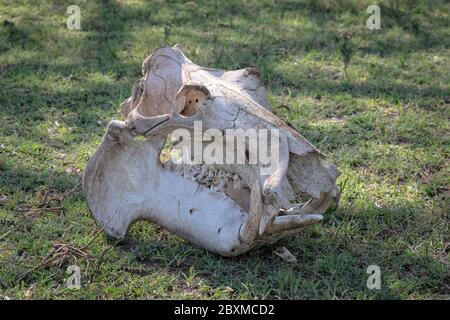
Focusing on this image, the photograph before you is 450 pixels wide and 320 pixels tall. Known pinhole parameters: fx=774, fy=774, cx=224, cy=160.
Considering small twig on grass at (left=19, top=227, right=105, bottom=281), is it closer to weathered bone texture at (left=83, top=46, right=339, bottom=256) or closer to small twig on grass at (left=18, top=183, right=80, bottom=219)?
weathered bone texture at (left=83, top=46, right=339, bottom=256)

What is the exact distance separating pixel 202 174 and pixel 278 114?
6.27ft

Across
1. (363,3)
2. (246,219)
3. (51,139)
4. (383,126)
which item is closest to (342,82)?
(383,126)

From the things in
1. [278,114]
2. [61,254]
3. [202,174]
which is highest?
[202,174]

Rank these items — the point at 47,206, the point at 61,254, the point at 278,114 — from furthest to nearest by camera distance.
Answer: the point at 278,114 < the point at 47,206 < the point at 61,254

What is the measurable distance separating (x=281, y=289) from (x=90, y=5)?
16.4ft

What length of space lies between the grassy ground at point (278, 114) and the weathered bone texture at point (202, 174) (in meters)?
0.19

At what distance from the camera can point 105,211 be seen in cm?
425

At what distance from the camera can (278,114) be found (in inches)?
233

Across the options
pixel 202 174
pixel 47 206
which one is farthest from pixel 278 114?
pixel 47 206

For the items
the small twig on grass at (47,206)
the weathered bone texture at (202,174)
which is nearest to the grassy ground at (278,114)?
the small twig on grass at (47,206)

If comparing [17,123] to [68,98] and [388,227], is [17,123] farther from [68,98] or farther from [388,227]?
[388,227]

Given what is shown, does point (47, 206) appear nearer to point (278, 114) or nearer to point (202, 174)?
point (202, 174)

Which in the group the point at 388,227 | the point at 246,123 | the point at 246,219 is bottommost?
the point at 388,227

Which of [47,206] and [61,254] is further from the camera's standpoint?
[47,206]
